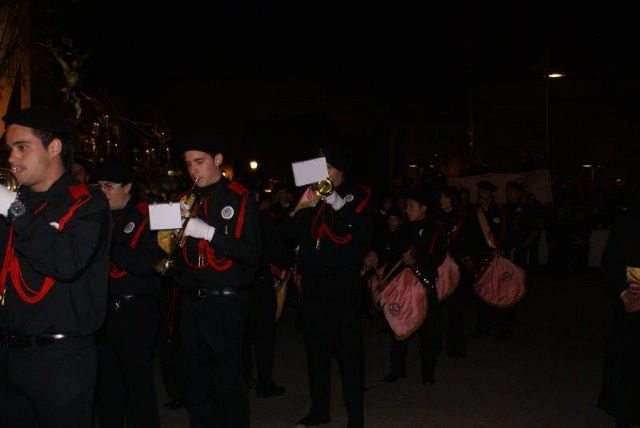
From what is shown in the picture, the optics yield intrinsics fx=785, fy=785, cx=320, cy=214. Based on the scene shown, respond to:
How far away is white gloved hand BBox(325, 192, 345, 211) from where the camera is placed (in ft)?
19.4

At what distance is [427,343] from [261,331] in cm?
166

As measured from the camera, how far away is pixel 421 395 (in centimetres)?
741

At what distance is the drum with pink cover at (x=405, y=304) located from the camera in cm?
781

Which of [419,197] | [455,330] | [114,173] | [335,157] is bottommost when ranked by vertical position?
[455,330]

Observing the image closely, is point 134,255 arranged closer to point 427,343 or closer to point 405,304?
point 405,304

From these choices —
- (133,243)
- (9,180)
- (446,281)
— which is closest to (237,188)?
(133,243)

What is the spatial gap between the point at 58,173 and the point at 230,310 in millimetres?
1802

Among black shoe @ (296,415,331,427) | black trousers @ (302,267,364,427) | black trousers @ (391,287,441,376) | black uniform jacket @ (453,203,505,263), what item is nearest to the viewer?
black trousers @ (302,267,364,427)

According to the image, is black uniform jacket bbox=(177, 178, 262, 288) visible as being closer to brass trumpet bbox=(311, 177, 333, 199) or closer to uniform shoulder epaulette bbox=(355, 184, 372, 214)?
brass trumpet bbox=(311, 177, 333, 199)

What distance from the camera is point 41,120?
3609mm

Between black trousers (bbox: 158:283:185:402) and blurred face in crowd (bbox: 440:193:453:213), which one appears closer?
black trousers (bbox: 158:283:185:402)

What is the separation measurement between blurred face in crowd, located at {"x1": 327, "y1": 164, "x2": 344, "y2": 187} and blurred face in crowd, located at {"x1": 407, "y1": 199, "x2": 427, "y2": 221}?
1966 mm

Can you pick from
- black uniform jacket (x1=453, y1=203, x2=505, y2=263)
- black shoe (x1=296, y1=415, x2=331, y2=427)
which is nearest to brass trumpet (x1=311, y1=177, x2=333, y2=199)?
black shoe (x1=296, y1=415, x2=331, y2=427)

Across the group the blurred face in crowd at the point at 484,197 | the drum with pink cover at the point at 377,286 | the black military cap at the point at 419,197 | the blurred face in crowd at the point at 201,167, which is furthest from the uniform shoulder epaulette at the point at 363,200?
the blurred face in crowd at the point at 484,197
